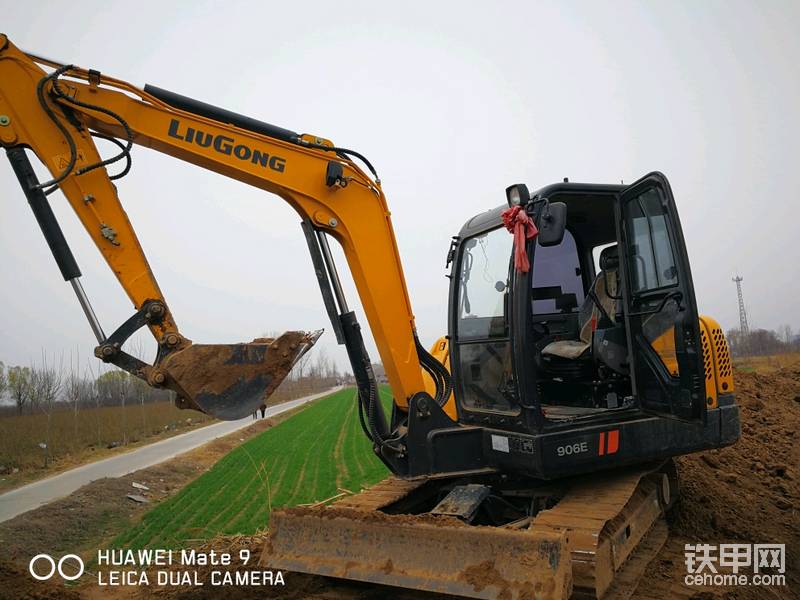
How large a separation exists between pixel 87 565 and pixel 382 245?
606 cm

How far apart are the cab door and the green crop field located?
5152mm

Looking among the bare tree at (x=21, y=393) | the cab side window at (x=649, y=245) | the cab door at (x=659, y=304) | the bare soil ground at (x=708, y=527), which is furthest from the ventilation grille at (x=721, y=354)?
the bare tree at (x=21, y=393)

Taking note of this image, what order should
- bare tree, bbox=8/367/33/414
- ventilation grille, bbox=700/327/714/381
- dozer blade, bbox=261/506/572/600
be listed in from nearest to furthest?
dozer blade, bbox=261/506/572/600
ventilation grille, bbox=700/327/714/381
bare tree, bbox=8/367/33/414

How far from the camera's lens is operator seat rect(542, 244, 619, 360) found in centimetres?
528

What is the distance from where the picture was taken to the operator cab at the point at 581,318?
4.46 m

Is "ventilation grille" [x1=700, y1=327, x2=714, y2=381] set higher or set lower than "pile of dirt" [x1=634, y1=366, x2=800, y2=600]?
higher

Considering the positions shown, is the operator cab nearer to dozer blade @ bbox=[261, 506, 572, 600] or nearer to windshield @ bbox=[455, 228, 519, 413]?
windshield @ bbox=[455, 228, 519, 413]

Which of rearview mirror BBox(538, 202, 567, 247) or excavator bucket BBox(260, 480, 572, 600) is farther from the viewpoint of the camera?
rearview mirror BBox(538, 202, 567, 247)

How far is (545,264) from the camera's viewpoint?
5902 millimetres

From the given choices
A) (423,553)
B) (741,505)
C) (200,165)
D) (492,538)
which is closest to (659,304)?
(492,538)

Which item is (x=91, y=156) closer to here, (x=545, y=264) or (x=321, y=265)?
(x=321, y=265)

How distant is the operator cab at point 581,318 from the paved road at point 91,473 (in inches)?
198

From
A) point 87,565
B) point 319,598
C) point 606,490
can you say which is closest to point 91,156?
point 319,598

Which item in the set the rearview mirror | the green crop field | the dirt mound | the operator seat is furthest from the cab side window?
the green crop field
